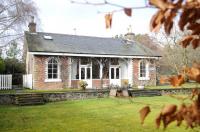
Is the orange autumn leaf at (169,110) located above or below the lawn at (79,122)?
above

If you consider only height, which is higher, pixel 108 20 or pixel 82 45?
pixel 82 45

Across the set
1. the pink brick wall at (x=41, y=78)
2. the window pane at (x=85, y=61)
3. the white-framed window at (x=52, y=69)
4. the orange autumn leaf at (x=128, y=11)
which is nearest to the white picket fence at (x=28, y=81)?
the pink brick wall at (x=41, y=78)

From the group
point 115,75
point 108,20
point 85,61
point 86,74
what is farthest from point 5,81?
point 108,20

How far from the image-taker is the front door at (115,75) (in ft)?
119

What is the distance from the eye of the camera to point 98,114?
16016mm

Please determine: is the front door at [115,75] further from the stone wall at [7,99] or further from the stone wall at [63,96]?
the stone wall at [7,99]

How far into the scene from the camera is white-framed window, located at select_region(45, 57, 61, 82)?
31797mm

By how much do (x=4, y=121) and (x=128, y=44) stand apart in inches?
1085

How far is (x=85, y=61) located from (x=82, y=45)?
196cm

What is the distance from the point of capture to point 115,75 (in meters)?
36.7

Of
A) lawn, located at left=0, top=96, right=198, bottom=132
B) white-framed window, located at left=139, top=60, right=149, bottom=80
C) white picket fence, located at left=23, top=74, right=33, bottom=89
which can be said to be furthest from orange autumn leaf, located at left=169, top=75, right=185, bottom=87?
white-framed window, located at left=139, top=60, right=149, bottom=80

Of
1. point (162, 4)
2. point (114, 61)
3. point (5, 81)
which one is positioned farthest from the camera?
point (114, 61)

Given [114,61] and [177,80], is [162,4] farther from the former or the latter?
[114,61]

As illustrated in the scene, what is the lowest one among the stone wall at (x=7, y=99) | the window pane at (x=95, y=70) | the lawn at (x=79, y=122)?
the lawn at (x=79, y=122)
